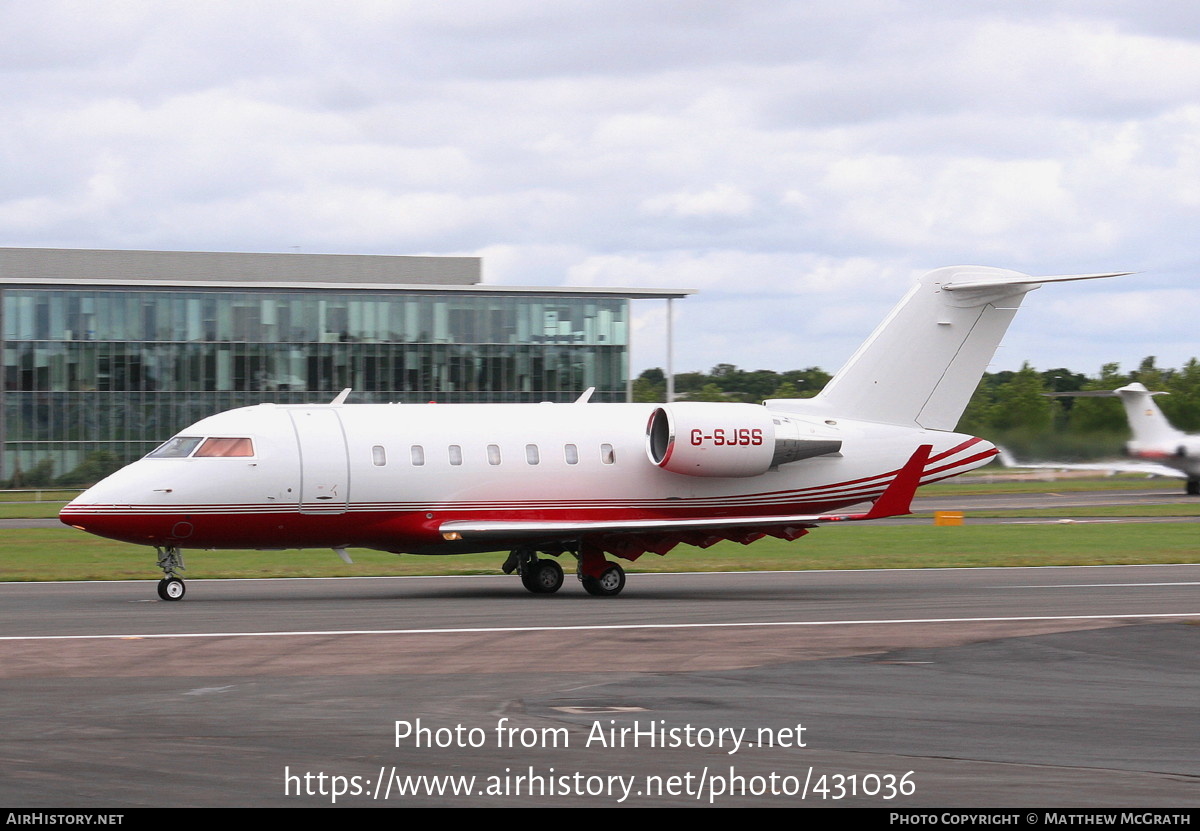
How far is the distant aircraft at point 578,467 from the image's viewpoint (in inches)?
920

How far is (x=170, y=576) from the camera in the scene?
23297 millimetres

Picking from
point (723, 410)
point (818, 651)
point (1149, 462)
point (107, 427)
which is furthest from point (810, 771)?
point (107, 427)

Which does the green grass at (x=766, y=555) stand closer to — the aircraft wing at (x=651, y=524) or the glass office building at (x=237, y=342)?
the aircraft wing at (x=651, y=524)

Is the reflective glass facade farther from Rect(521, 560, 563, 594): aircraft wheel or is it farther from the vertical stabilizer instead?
Rect(521, 560, 563, 594): aircraft wheel

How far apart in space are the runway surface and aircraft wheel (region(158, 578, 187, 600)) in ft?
1.57

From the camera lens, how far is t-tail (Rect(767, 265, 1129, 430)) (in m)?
27.0

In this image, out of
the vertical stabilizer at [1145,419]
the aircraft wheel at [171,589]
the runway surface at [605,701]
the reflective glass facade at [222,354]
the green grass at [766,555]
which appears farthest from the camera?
the reflective glass facade at [222,354]

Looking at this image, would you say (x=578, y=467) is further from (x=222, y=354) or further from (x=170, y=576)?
(x=222, y=354)

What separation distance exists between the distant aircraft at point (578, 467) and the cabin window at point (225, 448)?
0.11 ft

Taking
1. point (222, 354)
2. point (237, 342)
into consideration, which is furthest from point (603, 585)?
point (222, 354)

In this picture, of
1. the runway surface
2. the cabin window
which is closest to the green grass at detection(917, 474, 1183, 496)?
the runway surface

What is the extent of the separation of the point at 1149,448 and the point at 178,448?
44.3 meters

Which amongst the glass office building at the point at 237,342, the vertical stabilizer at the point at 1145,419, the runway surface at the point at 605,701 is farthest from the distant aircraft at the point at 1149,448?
the runway surface at the point at 605,701
